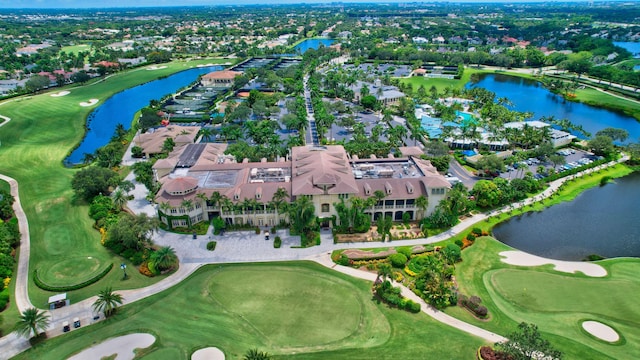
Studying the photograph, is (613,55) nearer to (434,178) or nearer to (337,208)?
(434,178)

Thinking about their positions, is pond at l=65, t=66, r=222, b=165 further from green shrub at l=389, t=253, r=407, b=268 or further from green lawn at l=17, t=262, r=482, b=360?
green shrub at l=389, t=253, r=407, b=268

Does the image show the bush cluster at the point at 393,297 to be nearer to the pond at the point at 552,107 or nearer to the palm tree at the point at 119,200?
the palm tree at the point at 119,200

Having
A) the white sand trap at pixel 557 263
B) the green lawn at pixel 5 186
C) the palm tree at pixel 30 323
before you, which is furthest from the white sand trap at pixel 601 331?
the green lawn at pixel 5 186

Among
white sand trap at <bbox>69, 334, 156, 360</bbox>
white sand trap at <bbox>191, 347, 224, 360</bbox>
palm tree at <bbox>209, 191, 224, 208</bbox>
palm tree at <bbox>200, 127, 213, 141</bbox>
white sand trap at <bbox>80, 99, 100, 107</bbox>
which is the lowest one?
white sand trap at <bbox>191, 347, 224, 360</bbox>

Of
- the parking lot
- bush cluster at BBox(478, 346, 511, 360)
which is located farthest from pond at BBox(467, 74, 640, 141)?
bush cluster at BBox(478, 346, 511, 360)

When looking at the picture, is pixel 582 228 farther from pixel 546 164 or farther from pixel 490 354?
pixel 490 354

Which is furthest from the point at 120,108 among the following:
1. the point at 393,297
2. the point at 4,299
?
the point at 393,297

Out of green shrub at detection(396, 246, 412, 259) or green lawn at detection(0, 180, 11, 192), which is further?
green lawn at detection(0, 180, 11, 192)
